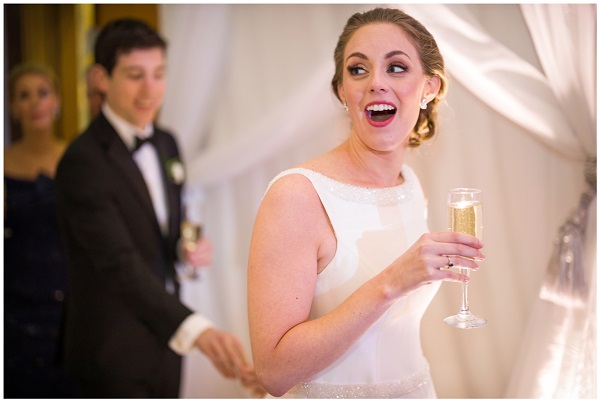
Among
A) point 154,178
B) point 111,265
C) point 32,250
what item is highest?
point 154,178

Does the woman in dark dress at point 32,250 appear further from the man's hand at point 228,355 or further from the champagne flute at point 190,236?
the man's hand at point 228,355

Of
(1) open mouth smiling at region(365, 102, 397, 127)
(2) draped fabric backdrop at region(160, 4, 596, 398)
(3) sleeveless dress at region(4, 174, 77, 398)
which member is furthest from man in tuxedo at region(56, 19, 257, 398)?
(1) open mouth smiling at region(365, 102, 397, 127)

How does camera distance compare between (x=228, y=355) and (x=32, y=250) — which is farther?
(x=32, y=250)

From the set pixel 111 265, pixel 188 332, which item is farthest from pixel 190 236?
pixel 188 332

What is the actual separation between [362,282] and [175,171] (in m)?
1.57

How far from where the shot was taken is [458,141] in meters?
2.71

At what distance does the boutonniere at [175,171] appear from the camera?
311 centimetres

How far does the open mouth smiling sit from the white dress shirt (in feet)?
4.01

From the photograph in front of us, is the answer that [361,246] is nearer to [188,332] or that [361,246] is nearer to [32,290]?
[188,332]

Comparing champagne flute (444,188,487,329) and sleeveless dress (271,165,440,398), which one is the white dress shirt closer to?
sleeveless dress (271,165,440,398)

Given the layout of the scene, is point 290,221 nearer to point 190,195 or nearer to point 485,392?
point 485,392

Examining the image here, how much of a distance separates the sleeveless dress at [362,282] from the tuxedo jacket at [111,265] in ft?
3.39

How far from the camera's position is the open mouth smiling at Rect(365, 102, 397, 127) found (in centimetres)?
172

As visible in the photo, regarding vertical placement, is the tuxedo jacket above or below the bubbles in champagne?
below
